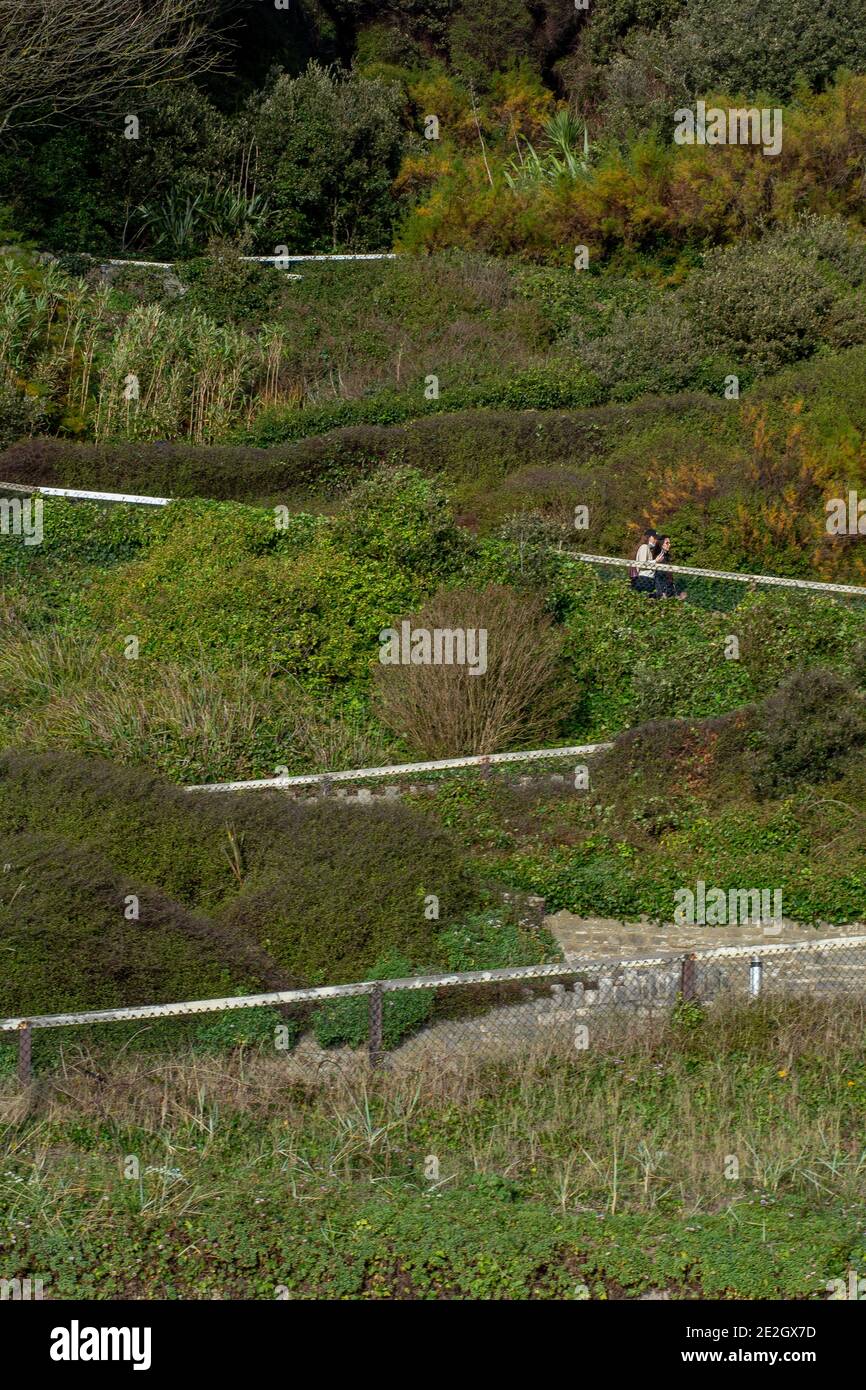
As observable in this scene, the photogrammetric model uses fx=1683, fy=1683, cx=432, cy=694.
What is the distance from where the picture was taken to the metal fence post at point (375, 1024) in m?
9.51

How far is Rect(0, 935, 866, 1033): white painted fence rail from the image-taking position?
915 cm

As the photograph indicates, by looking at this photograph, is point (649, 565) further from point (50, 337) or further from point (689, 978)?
point (50, 337)

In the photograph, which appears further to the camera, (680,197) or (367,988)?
(680,197)

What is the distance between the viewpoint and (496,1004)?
1010cm

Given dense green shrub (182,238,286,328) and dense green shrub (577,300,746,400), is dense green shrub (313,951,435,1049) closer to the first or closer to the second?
dense green shrub (577,300,746,400)

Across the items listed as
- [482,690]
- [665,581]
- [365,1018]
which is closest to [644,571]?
[665,581]

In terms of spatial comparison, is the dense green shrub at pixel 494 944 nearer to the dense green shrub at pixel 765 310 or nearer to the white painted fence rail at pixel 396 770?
the white painted fence rail at pixel 396 770

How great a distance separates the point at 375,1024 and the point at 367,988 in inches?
8.3

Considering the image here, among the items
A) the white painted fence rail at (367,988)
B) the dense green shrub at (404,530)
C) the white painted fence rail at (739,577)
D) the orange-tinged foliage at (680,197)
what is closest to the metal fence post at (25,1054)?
the white painted fence rail at (367,988)

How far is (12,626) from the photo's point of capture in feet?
51.0

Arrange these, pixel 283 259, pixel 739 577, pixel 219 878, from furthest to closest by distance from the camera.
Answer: pixel 283 259, pixel 739 577, pixel 219 878

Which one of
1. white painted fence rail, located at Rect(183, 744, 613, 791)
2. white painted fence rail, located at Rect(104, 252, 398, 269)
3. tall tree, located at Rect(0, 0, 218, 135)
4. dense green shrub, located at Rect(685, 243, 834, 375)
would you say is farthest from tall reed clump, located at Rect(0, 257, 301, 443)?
white painted fence rail, located at Rect(183, 744, 613, 791)

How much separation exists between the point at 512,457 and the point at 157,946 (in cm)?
1058

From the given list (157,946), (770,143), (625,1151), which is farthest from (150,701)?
(770,143)
